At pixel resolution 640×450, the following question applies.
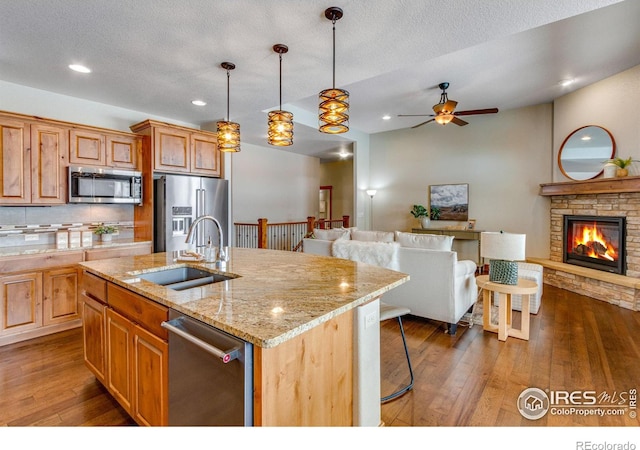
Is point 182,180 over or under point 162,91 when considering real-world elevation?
under

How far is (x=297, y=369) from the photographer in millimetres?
1259

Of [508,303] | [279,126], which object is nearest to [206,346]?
[279,126]

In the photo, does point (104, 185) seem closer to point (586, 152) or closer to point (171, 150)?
point (171, 150)

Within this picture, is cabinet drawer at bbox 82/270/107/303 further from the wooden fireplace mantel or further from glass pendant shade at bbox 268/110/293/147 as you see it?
the wooden fireplace mantel

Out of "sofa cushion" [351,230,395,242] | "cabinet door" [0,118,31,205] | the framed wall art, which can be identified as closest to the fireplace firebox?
the framed wall art

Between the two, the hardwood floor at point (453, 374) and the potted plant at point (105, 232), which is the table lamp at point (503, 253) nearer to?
the hardwood floor at point (453, 374)

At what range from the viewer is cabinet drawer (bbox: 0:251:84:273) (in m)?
2.93

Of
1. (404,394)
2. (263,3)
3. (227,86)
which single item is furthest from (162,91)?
(404,394)

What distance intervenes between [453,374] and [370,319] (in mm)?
1285

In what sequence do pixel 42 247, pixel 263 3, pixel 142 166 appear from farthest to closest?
pixel 142 166 < pixel 42 247 < pixel 263 3

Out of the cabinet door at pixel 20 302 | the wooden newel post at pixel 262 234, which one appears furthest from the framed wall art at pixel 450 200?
the cabinet door at pixel 20 302

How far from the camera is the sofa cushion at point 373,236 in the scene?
3.83 m
